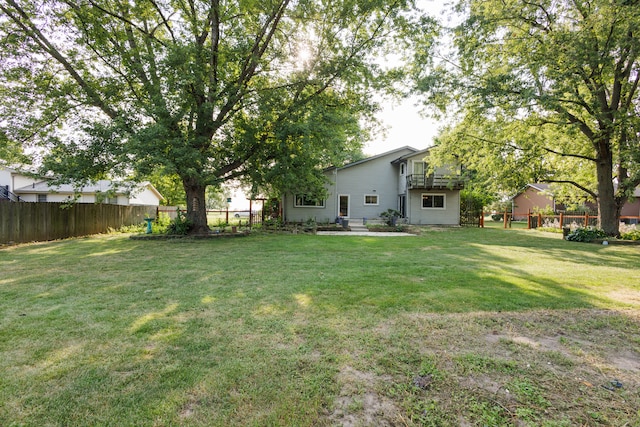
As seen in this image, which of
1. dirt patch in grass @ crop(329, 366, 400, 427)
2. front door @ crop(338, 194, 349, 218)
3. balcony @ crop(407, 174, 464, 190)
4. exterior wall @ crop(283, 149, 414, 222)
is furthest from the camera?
front door @ crop(338, 194, 349, 218)

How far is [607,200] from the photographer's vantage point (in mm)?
13312

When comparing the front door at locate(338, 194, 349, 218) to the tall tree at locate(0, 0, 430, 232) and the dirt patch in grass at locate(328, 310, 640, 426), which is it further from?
the dirt patch in grass at locate(328, 310, 640, 426)

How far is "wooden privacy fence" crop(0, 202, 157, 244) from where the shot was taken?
33.6 ft

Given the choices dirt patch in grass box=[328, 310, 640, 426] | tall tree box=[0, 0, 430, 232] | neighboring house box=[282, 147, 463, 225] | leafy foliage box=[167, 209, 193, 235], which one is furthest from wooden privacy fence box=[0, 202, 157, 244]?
dirt patch in grass box=[328, 310, 640, 426]

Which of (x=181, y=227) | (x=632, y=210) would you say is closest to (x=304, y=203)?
(x=181, y=227)

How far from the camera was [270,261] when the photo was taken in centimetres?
746

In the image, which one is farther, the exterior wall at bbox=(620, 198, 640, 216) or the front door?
the exterior wall at bbox=(620, 198, 640, 216)

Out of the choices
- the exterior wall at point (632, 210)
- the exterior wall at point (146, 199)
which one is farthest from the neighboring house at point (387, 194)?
the exterior wall at point (632, 210)

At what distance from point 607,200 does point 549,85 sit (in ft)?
20.3

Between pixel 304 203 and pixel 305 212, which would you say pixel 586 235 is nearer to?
pixel 305 212

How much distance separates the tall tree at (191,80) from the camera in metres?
10.6

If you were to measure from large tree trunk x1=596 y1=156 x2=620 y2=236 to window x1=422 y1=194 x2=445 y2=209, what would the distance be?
29.2 feet

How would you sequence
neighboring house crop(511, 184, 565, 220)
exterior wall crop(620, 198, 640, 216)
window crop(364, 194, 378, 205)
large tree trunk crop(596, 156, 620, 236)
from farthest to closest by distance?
neighboring house crop(511, 184, 565, 220) < exterior wall crop(620, 198, 640, 216) < window crop(364, 194, 378, 205) < large tree trunk crop(596, 156, 620, 236)

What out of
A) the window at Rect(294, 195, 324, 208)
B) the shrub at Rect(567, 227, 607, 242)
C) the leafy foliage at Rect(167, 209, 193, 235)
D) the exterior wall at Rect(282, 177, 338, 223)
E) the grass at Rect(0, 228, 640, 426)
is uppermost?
the window at Rect(294, 195, 324, 208)
